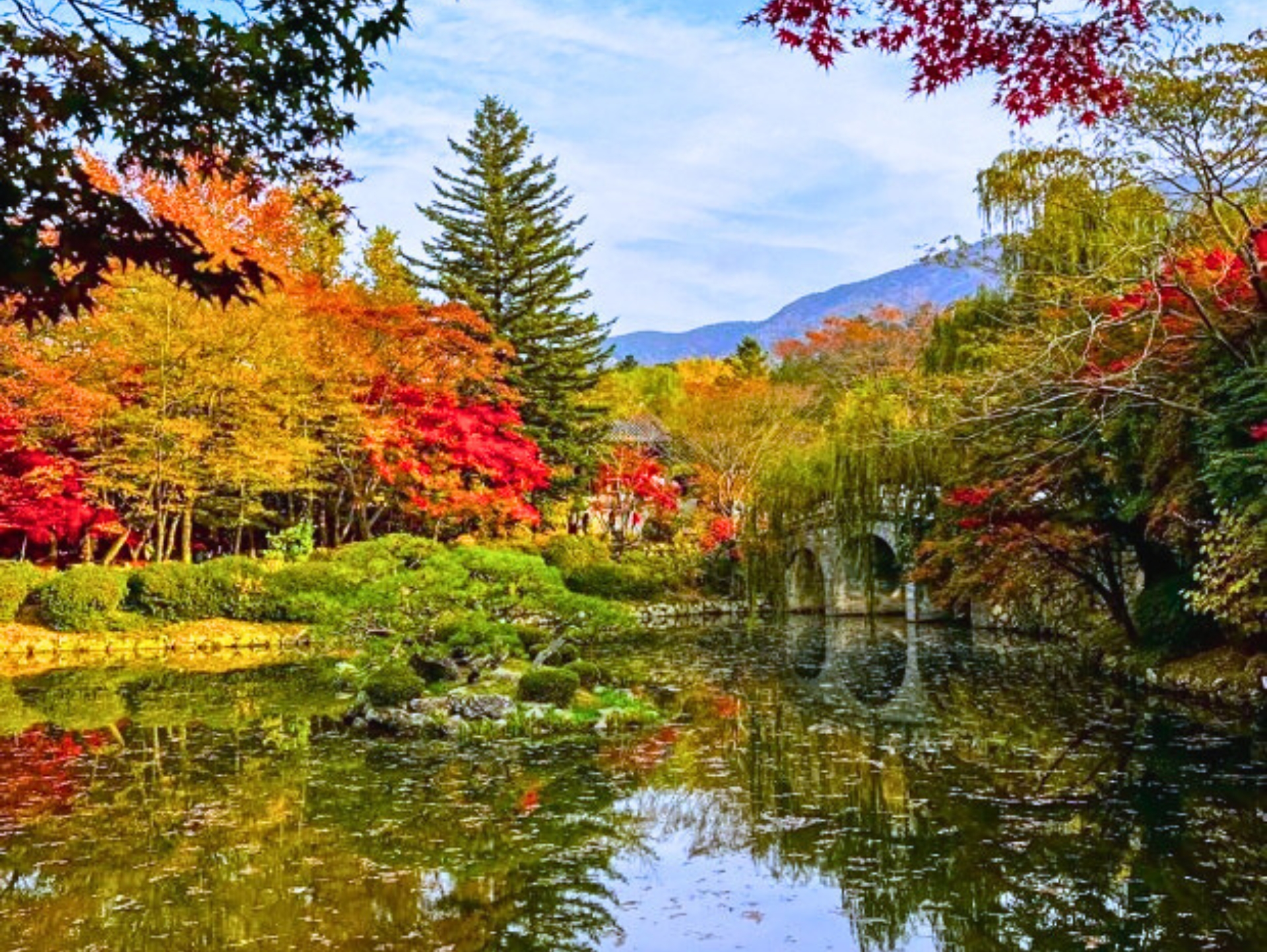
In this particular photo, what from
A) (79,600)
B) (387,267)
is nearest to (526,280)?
(387,267)

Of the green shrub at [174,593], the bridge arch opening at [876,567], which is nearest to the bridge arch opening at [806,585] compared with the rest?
the bridge arch opening at [876,567]

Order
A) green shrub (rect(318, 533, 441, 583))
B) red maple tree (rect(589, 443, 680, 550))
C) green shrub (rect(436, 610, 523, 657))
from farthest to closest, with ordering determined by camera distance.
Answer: red maple tree (rect(589, 443, 680, 550))
green shrub (rect(318, 533, 441, 583))
green shrub (rect(436, 610, 523, 657))

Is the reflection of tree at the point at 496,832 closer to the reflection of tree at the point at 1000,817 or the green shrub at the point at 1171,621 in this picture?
the reflection of tree at the point at 1000,817

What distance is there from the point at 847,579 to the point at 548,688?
1525cm

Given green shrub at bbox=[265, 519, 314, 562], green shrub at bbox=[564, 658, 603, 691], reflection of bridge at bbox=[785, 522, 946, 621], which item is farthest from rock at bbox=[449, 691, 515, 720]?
green shrub at bbox=[265, 519, 314, 562]

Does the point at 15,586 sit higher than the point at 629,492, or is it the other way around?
the point at 629,492

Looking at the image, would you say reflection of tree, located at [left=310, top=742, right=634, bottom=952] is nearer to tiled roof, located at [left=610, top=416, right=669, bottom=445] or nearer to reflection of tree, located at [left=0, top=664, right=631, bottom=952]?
reflection of tree, located at [left=0, top=664, right=631, bottom=952]

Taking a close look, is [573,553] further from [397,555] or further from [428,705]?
[428,705]

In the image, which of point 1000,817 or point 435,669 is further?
point 435,669

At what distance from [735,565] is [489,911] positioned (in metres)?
21.5

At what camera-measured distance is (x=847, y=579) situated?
23.8 metres

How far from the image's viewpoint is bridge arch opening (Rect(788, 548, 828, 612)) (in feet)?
83.1

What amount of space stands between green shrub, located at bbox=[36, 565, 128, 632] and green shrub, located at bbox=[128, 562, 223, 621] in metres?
0.57

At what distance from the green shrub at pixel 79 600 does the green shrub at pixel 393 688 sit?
30.3 ft
